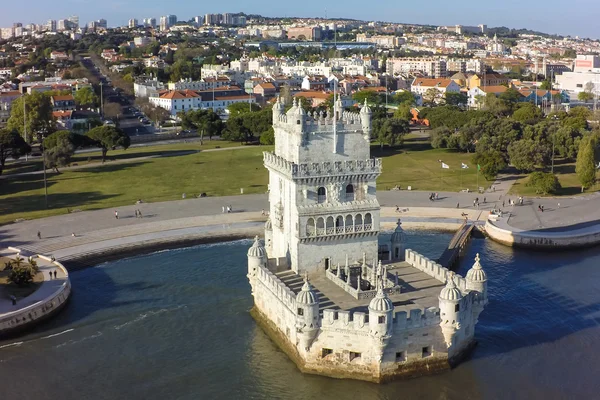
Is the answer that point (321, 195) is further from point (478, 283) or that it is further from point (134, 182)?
point (134, 182)

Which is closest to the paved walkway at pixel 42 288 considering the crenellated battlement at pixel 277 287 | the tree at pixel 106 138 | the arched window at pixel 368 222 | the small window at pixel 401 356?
the crenellated battlement at pixel 277 287

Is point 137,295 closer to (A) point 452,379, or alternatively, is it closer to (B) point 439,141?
(A) point 452,379

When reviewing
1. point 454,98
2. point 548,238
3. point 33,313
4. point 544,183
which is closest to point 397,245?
point 548,238

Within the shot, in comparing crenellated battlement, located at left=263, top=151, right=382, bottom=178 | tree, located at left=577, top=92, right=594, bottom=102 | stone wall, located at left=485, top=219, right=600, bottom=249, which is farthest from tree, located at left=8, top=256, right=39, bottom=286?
tree, located at left=577, top=92, right=594, bottom=102

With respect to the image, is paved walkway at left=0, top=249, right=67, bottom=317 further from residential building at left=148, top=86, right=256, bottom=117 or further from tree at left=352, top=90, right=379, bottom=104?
tree at left=352, top=90, right=379, bottom=104

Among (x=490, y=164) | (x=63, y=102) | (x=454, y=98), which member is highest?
(x=63, y=102)

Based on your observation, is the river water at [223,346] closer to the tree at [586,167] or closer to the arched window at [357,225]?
the arched window at [357,225]
